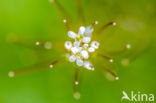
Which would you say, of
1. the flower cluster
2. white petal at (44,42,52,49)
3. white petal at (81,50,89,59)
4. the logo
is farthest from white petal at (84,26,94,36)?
the logo

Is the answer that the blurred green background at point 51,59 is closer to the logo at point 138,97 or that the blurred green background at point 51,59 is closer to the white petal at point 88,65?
the logo at point 138,97

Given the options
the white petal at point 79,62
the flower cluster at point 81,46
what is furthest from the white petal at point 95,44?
the white petal at point 79,62

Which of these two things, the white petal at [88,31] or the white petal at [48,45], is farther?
the white petal at [48,45]

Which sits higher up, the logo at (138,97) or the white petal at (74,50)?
the white petal at (74,50)

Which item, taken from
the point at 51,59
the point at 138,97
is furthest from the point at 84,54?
the point at 138,97

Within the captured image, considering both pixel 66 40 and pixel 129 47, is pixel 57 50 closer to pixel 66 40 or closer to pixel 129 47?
pixel 66 40

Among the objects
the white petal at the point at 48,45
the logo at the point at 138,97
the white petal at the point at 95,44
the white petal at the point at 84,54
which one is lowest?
the logo at the point at 138,97

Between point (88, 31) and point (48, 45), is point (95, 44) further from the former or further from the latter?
point (48, 45)
